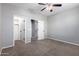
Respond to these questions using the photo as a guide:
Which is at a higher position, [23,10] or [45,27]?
[23,10]

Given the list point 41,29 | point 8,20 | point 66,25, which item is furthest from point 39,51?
point 41,29

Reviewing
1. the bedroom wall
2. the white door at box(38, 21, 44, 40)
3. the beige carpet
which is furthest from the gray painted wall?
the bedroom wall

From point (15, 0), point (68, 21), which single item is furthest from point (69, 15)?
point (15, 0)

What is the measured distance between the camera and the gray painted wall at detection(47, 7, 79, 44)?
384cm

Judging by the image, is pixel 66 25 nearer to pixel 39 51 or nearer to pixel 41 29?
pixel 41 29

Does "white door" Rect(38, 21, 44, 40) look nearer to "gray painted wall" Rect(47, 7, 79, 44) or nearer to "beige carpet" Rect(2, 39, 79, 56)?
"gray painted wall" Rect(47, 7, 79, 44)

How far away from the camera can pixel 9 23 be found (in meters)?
3.31

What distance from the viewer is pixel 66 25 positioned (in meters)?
4.38

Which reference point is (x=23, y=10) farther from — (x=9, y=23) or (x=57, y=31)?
(x=57, y=31)

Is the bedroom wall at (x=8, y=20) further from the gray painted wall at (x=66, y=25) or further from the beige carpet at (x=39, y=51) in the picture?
the gray painted wall at (x=66, y=25)

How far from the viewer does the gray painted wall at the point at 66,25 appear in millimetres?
3838

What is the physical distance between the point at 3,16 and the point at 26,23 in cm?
144

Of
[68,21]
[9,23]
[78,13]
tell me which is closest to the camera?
[9,23]

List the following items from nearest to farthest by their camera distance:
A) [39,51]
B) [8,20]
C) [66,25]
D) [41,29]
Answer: [39,51]
[8,20]
[66,25]
[41,29]
